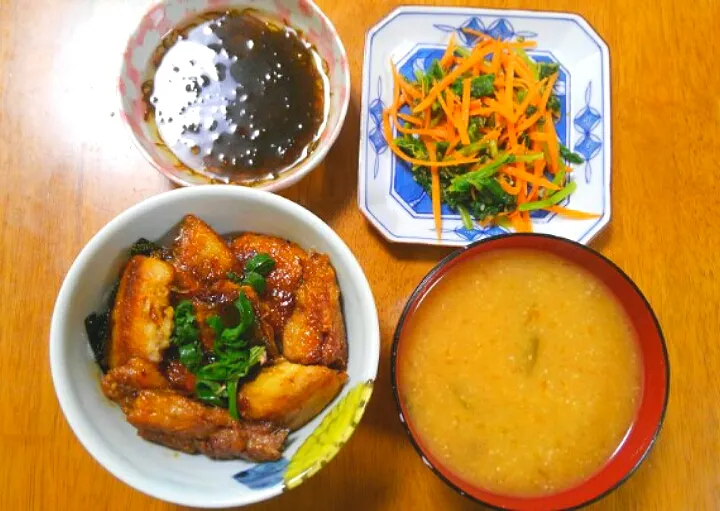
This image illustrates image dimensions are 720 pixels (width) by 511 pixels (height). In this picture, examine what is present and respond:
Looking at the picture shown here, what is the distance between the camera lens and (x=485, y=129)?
65.3 inches

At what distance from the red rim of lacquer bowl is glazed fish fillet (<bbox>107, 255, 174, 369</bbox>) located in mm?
427

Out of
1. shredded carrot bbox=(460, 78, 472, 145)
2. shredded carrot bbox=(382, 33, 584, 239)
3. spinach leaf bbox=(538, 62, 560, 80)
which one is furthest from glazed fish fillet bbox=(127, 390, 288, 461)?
spinach leaf bbox=(538, 62, 560, 80)

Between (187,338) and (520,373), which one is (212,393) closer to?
(187,338)

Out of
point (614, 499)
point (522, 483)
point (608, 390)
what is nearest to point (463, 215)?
point (608, 390)

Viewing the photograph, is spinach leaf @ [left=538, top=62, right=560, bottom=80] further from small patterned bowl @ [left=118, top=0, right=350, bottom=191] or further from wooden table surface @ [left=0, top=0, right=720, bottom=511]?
small patterned bowl @ [left=118, top=0, right=350, bottom=191]

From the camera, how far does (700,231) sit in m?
1.65

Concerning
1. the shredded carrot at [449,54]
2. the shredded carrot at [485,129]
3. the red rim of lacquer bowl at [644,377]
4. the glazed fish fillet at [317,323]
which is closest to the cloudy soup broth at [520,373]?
the red rim of lacquer bowl at [644,377]

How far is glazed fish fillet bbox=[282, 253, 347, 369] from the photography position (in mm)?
1270

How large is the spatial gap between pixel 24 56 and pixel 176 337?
918 mm

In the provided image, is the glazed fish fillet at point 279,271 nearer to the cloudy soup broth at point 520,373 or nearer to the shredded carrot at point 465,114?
the cloudy soup broth at point 520,373

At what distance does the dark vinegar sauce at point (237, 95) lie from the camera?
156cm

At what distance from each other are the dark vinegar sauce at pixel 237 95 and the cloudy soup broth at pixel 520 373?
19.9 inches

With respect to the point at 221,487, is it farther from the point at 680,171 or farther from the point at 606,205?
the point at 680,171

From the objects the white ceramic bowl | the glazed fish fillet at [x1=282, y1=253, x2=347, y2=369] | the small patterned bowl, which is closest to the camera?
the white ceramic bowl
